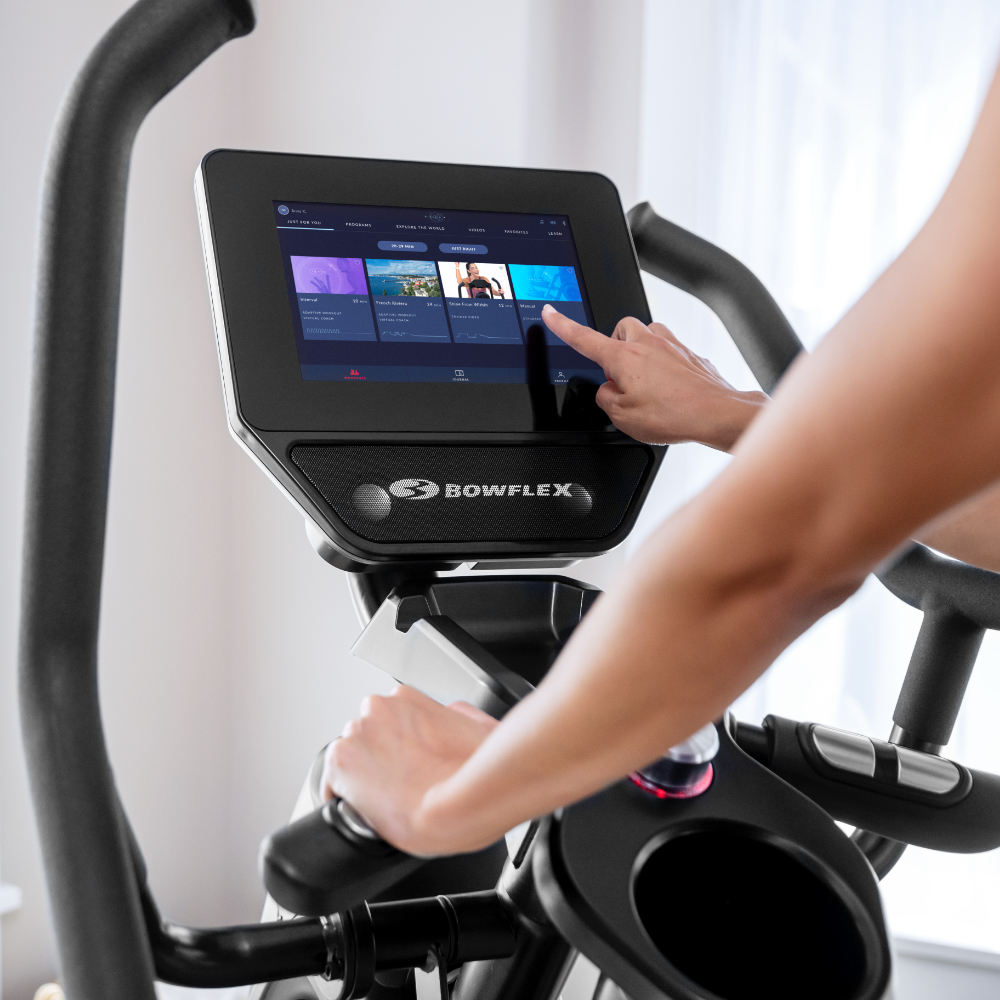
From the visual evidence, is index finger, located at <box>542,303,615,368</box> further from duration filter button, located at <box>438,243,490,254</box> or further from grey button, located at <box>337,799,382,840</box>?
grey button, located at <box>337,799,382,840</box>

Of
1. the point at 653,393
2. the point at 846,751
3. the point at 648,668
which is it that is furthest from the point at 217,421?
the point at 648,668

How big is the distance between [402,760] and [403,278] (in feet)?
1.60

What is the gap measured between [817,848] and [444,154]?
183cm

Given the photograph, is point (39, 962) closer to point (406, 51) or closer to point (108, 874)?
point (108, 874)

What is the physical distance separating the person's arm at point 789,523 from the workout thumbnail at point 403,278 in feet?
1.69

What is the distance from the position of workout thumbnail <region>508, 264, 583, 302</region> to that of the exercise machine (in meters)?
0.17

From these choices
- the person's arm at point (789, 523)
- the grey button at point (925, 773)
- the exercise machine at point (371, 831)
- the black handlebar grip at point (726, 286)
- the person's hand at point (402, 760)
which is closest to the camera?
the person's arm at point (789, 523)

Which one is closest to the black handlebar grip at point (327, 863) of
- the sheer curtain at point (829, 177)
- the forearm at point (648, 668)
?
the forearm at point (648, 668)

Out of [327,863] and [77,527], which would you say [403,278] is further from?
[327,863]

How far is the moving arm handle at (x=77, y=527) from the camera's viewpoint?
2.05ft

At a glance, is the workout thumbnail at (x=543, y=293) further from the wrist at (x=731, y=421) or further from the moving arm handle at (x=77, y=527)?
the moving arm handle at (x=77, y=527)

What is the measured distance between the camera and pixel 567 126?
87.4 inches

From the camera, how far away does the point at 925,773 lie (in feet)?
2.45

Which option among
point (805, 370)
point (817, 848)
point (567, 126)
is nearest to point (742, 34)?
point (567, 126)
